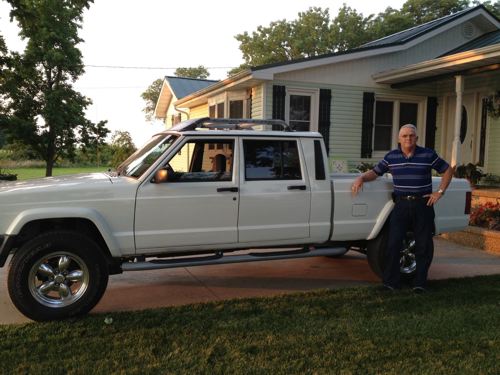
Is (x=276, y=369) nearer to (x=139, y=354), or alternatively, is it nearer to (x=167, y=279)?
(x=139, y=354)

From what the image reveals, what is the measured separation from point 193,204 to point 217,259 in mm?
671

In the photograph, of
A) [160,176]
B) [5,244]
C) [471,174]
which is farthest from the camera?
[471,174]

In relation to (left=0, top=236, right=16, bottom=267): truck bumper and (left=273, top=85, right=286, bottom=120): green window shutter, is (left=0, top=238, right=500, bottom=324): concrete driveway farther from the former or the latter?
(left=273, top=85, right=286, bottom=120): green window shutter

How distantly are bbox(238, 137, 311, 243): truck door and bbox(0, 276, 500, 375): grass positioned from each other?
0.75m

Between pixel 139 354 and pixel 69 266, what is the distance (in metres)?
1.29

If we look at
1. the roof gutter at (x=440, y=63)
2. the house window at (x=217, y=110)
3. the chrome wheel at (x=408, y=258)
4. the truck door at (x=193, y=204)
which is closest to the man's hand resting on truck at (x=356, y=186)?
the chrome wheel at (x=408, y=258)

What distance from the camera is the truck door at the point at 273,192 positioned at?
5.08m

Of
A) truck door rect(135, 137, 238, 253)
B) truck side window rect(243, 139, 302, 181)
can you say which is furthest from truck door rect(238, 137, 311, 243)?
truck door rect(135, 137, 238, 253)

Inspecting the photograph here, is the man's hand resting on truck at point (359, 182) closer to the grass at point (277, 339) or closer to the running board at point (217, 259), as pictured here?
the running board at point (217, 259)

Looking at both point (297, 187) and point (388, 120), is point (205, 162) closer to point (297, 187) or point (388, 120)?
point (297, 187)

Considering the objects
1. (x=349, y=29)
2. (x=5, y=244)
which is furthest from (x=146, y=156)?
(x=349, y=29)

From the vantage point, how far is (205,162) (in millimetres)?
5191

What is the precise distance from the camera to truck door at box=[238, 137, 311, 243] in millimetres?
5078

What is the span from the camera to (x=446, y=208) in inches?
235
